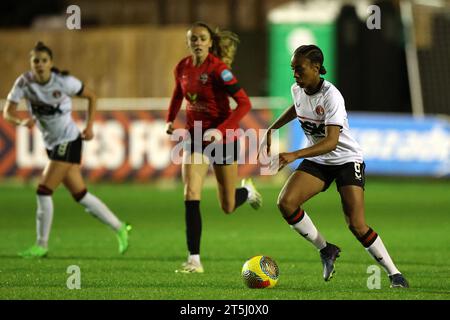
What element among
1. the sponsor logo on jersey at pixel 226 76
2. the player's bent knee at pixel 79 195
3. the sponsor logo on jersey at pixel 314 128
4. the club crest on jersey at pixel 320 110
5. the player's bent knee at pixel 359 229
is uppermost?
the sponsor logo on jersey at pixel 226 76

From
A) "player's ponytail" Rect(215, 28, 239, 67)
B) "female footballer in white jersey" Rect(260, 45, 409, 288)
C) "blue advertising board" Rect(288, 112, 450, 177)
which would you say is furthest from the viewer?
"blue advertising board" Rect(288, 112, 450, 177)

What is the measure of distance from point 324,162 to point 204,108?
1.60m

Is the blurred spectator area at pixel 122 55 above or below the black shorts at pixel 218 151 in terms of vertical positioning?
above

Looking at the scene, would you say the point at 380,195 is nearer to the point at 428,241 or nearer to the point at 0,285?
the point at 428,241

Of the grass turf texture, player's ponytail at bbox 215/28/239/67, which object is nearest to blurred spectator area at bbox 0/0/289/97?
the grass turf texture

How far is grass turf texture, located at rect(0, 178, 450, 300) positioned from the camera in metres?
8.45

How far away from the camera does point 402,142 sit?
20.7 metres

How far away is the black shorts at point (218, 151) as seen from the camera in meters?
9.84

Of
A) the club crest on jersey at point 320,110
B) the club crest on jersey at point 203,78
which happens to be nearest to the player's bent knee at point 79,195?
the club crest on jersey at point 203,78

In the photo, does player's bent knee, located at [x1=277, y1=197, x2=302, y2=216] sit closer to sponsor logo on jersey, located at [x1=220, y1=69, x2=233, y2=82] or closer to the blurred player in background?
→ the blurred player in background

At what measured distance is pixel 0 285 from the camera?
8.68m

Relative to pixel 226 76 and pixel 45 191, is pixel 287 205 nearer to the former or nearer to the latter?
pixel 226 76

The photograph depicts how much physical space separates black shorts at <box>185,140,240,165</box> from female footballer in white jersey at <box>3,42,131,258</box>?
1.63 m

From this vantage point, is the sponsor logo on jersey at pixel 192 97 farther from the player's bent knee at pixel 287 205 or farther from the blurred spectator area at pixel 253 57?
the blurred spectator area at pixel 253 57
